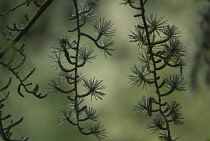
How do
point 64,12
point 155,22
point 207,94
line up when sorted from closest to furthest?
1. point 155,22
2. point 207,94
3. point 64,12

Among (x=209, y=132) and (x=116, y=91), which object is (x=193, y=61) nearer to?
(x=209, y=132)

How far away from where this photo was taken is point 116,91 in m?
1.52

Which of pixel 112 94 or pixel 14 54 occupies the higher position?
pixel 112 94

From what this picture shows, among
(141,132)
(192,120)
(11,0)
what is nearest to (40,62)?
(141,132)

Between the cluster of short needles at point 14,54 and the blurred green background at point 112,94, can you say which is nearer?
the cluster of short needles at point 14,54

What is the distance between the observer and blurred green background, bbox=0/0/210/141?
1375mm

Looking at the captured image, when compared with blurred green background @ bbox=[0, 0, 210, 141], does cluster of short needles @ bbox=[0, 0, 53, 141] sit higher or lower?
lower

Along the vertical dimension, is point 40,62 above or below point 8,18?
above

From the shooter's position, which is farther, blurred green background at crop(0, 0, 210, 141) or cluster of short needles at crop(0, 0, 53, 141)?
blurred green background at crop(0, 0, 210, 141)

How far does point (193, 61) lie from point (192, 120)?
29.1 inches

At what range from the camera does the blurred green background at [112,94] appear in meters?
1.38

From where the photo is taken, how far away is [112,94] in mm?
1527

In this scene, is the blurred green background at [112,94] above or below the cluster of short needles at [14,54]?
above

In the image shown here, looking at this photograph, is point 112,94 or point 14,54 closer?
point 14,54
